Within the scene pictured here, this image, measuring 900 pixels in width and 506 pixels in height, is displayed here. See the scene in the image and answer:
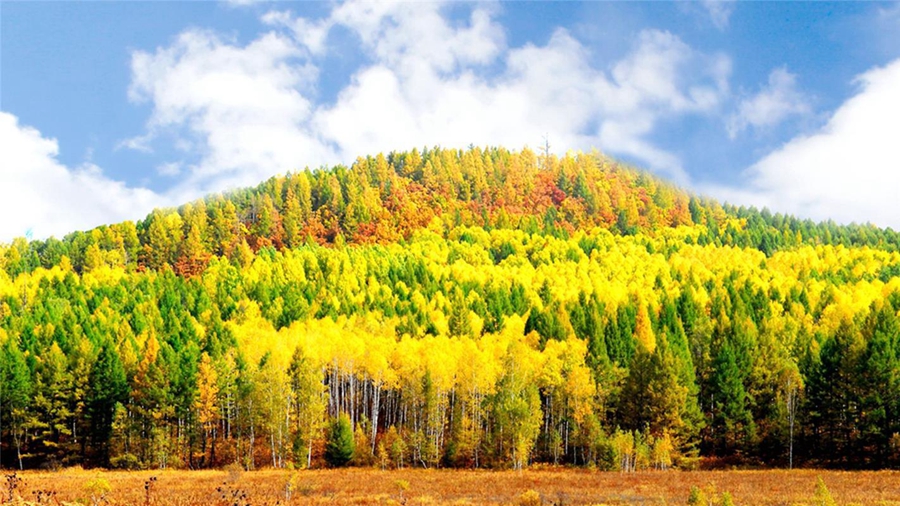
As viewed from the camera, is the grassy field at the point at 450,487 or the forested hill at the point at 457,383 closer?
the grassy field at the point at 450,487

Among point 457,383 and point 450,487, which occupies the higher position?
point 457,383

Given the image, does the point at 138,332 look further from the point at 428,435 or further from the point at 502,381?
the point at 502,381

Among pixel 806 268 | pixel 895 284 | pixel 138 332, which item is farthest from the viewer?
pixel 806 268

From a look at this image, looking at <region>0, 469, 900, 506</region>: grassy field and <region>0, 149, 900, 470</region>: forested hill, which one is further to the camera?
<region>0, 149, 900, 470</region>: forested hill

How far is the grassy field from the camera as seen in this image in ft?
119

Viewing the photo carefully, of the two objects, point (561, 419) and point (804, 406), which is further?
point (561, 419)

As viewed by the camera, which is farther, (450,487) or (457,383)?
(457,383)

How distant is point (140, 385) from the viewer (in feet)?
224

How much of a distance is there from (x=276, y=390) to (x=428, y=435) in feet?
47.4

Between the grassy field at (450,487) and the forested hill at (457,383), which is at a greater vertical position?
the forested hill at (457,383)

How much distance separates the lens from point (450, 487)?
46062 millimetres

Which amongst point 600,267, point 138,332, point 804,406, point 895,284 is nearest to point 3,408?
point 138,332

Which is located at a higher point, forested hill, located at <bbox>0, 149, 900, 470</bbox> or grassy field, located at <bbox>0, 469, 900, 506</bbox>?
forested hill, located at <bbox>0, 149, 900, 470</bbox>

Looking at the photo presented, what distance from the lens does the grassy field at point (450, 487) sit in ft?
119
